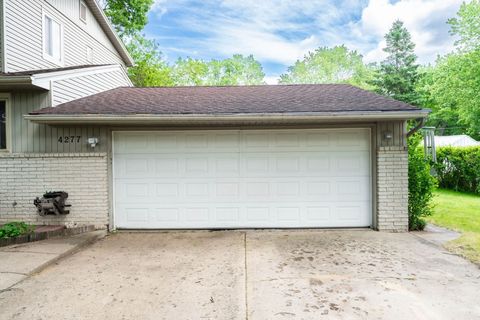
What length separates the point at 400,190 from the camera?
5.63 m

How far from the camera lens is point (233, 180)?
5.86m

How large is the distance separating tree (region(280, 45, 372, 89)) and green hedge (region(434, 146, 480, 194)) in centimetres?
2297

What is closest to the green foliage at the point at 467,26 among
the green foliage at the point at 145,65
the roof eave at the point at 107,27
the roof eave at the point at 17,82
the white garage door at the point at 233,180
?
the green foliage at the point at 145,65

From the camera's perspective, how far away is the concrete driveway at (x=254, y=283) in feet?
9.26

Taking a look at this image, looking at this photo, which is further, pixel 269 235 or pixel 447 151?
pixel 447 151

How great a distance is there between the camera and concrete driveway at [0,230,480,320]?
2.82 meters

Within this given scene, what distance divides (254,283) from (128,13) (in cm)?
2029

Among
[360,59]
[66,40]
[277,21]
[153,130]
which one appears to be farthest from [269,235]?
[360,59]

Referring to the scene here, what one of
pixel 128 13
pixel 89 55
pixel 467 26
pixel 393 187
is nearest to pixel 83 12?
pixel 89 55

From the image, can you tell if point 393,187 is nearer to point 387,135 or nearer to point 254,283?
point 387,135

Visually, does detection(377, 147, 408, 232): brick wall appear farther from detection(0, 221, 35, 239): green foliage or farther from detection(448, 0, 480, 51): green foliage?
detection(448, 0, 480, 51): green foliage

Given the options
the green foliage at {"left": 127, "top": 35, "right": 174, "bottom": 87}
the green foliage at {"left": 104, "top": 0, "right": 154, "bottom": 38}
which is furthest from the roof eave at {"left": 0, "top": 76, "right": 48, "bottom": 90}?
the green foliage at {"left": 104, "top": 0, "right": 154, "bottom": 38}

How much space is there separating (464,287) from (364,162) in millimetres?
2896

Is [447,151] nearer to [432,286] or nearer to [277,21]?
[432,286]
